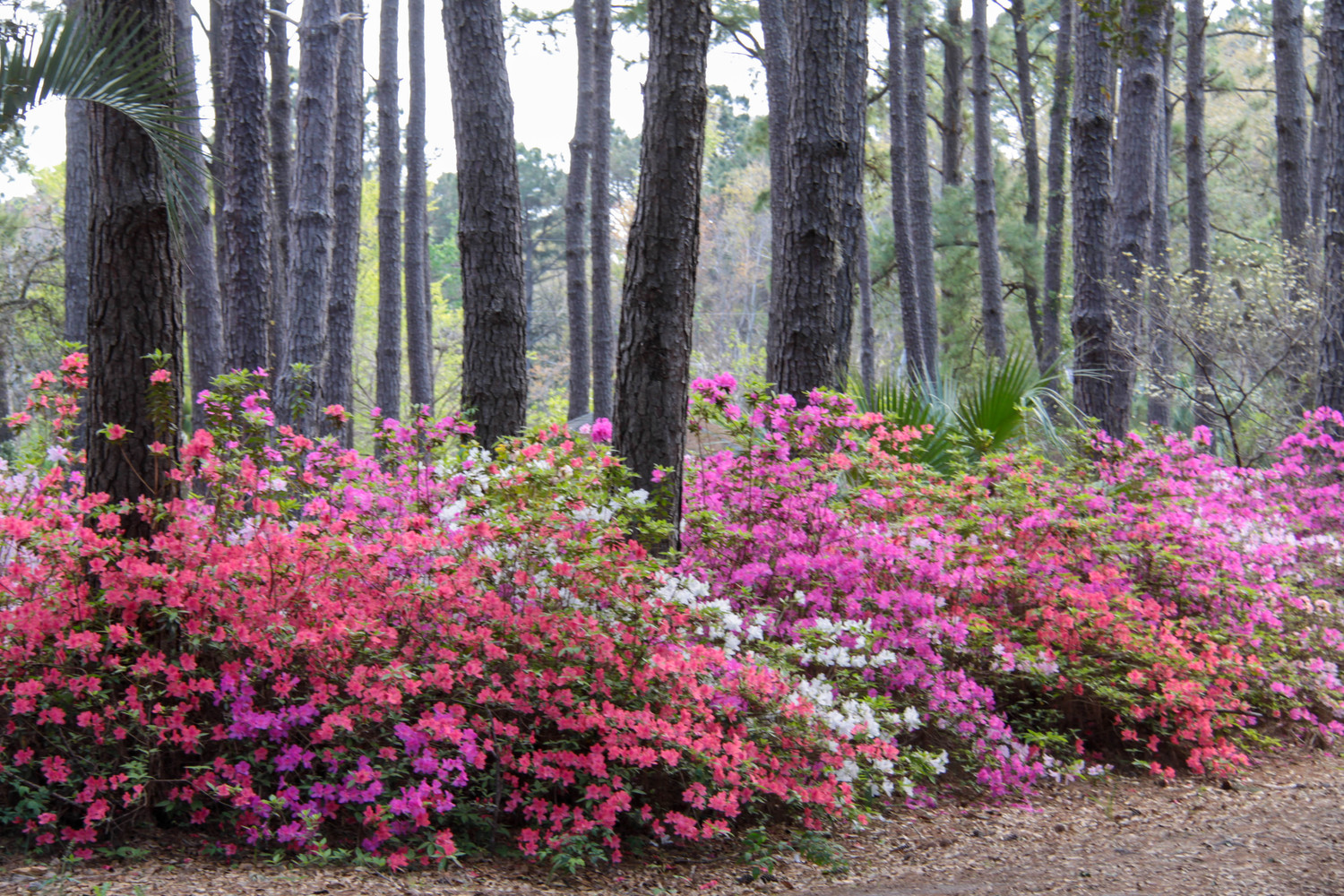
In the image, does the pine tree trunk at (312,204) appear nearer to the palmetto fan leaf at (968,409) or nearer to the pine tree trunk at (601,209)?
the palmetto fan leaf at (968,409)

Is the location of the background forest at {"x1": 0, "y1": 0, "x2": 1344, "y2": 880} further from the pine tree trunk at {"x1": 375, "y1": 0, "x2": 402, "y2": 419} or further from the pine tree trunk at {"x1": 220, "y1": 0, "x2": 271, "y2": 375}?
the pine tree trunk at {"x1": 375, "y1": 0, "x2": 402, "y2": 419}

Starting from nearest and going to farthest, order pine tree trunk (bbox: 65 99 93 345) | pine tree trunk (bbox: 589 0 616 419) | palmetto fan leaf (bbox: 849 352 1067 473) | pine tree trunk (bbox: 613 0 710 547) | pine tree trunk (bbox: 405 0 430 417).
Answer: pine tree trunk (bbox: 613 0 710 547) → palmetto fan leaf (bbox: 849 352 1067 473) → pine tree trunk (bbox: 65 99 93 345) → pine tree trunk (bbox: 589 0 616 419) → pine tree trunk (bbox: 405 0 430 417)

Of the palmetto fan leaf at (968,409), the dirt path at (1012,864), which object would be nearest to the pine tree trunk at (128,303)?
the dirt path at (1012,864)

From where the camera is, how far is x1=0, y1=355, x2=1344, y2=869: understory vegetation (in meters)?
3.01

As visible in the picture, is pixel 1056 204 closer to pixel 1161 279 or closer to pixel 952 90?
pixel 952 90

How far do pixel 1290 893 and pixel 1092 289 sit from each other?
19.2 ft

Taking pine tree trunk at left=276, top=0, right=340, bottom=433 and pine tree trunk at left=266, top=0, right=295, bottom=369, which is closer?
pine tree trunk at left=276, top=0, right=340, bottom=433

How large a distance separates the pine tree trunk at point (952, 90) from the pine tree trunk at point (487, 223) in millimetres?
13595

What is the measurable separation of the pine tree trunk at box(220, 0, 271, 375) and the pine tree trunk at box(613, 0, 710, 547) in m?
4.41

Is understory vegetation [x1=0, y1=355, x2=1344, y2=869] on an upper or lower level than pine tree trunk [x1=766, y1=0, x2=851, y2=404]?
lower

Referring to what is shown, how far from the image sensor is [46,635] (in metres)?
3.07

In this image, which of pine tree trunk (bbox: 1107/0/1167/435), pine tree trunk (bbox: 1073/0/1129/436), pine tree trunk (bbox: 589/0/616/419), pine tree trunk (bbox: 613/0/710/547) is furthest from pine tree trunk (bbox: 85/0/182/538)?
pine tree trunk (bbox: 589/0/616/419)

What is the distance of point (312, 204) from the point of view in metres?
8.45

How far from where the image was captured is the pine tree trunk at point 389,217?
13352 mm
